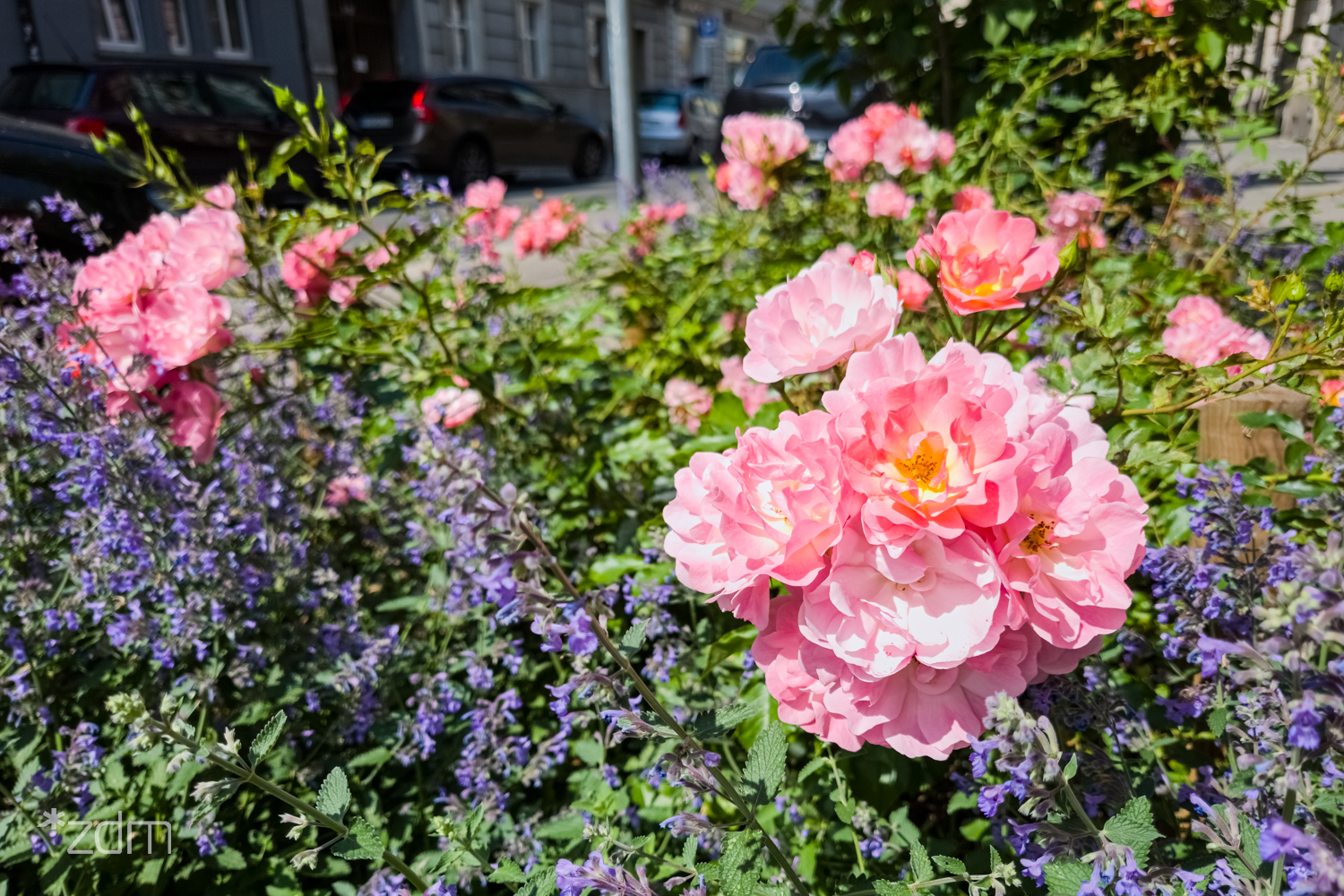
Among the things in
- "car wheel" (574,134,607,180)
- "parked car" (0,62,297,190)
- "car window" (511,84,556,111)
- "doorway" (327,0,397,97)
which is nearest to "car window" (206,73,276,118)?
"parked car" (0,62,297,190)

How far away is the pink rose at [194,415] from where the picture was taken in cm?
145

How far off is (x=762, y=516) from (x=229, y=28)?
1951 centimetres

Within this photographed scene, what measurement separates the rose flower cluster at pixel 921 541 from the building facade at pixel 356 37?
10171mm

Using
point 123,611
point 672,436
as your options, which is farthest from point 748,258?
point 123,611

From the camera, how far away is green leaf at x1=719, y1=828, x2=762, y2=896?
79cm

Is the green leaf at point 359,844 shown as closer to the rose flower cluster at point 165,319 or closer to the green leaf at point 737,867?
the green leaf at point 737,867

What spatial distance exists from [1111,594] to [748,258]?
2678 mm

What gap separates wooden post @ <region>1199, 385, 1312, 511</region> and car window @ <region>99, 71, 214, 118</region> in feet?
34.6

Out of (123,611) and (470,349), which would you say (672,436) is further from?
(123,611)

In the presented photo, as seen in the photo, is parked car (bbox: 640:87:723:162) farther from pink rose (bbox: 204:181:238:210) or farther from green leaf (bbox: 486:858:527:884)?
green leaf (bbox: 486:858:527:884)

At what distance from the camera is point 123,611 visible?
1569 mm

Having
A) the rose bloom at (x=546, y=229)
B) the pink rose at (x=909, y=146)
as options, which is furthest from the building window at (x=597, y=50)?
the pink rose at (x=909, y=146)

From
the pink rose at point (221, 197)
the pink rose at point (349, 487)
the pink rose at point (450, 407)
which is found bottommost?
the pink rose at point (349, 487)

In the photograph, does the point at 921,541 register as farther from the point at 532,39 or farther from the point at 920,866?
the point at 532,39
